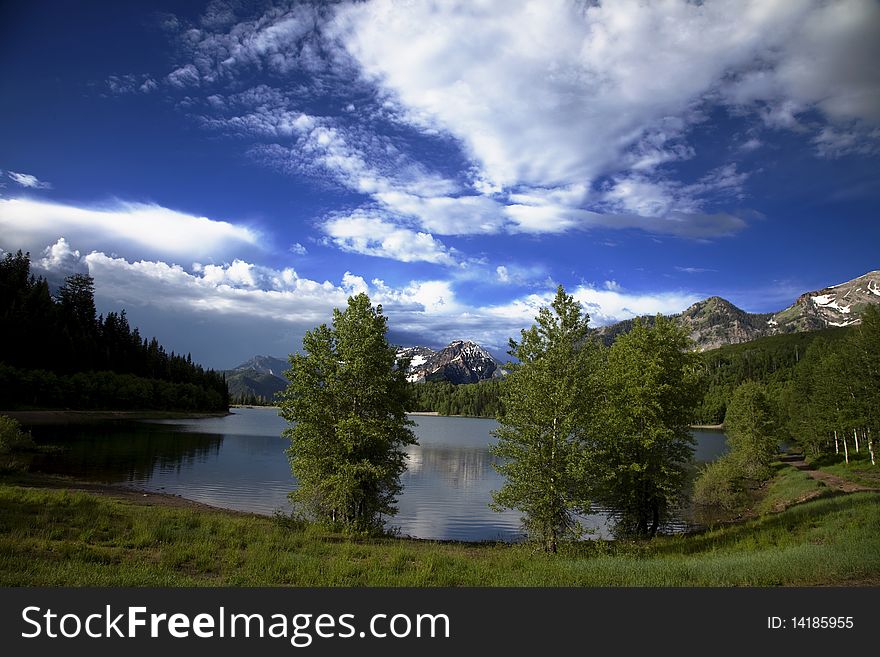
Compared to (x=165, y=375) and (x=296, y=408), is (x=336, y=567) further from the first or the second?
(x=165, y=375)

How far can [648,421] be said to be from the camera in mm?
33406

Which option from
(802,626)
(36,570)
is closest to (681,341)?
(802,626)

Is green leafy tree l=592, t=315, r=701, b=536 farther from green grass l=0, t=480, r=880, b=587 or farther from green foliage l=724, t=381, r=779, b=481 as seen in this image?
green foliage l=724, t=381, r=779, b=481

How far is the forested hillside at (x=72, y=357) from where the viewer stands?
12481 centimetres

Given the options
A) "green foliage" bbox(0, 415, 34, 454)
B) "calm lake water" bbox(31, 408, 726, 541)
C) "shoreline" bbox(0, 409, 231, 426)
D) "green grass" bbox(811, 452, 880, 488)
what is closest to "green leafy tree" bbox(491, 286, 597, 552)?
"calm lake water" bbox(31, 408, 726, 541)

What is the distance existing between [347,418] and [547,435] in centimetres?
1271

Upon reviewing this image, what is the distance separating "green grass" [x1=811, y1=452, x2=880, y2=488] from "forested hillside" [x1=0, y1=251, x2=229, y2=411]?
15316cm

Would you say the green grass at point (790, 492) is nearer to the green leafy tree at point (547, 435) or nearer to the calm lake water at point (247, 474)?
the calm lake water at point (247, 474)

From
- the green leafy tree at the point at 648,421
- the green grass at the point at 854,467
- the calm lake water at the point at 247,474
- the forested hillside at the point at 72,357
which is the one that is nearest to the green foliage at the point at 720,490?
the green grass at the point at 854,467

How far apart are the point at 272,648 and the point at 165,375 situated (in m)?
209

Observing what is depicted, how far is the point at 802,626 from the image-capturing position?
1116cm

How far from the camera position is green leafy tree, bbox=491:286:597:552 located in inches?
1028

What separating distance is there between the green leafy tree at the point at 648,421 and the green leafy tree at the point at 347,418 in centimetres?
1397

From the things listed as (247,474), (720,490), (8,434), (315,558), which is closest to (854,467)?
(720,490)
